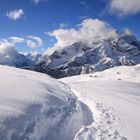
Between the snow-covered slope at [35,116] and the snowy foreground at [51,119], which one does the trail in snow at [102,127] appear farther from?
the snow-covered slope at [35,116]

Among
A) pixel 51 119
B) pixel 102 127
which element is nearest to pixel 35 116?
pixel 51 119

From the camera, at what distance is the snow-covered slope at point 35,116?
889cm

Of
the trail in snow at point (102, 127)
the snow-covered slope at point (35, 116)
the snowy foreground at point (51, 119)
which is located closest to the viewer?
the snow-covered slope at point (35, 116)

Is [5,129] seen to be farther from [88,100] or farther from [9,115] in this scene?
[88,100]

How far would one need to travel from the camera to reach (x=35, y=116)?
10031 millimetres

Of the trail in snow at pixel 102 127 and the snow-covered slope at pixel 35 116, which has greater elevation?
the snow-covered slope at pixel 35 116

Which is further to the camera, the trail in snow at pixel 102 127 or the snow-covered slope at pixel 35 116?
the trail in snow at pixel 102 127

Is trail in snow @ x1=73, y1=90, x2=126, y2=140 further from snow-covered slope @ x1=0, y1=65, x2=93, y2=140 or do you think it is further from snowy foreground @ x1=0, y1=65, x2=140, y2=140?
snow-covered slope @ x1=0, y1=65, x2=93, y2=140

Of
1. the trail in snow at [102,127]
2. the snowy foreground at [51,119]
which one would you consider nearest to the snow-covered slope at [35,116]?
the snowy foreground at [51,119]

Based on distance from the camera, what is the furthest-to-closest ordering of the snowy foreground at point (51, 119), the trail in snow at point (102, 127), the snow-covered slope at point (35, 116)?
the trail in snow at point (102, 127) < the snowy foreground at point (51, 119) < the snow-covered slope at point (35, 116)

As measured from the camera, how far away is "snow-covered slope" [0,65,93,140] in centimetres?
889

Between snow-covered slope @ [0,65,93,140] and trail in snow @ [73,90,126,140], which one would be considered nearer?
snow-covered slope @ [0,65,93,140]

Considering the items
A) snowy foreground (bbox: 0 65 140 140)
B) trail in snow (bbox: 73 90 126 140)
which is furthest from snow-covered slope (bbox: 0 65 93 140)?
trail in snow (bbox: 73 90 126 140)

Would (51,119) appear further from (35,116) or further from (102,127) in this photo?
(102,127)
